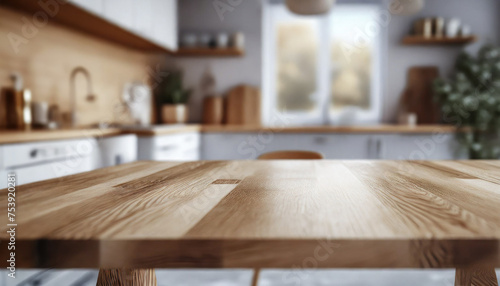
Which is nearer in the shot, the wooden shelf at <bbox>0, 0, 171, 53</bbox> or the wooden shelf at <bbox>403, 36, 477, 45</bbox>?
the wooden shelf at <bbox>0, 0, 171, 53</bbox>

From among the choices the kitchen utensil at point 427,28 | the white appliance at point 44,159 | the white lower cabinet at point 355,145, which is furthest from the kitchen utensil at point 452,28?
the white appliance at point 44,159

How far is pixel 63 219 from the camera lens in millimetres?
597

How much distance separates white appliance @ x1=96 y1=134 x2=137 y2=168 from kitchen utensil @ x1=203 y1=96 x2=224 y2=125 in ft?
5.25

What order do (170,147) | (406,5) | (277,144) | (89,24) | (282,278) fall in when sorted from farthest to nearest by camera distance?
1. (277,144)
2. (170,147)
3. (89,24)
4. (282,278)
5. (406,5)

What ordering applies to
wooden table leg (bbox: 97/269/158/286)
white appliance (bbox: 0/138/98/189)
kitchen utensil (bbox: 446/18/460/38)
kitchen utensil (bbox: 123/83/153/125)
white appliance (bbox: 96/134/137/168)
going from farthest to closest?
1. kitchen utensil (bbox: 446/18/460/38)
2. kitchen utensil (bbox: 123/83/153/125)
3. white appliance (bbox: 96/134/137/168)
4. white appliance (bbox: 0/138/98/189)
5. wooden table leg (bbox: 97/269/158/286)

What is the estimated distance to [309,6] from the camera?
6.42 ft

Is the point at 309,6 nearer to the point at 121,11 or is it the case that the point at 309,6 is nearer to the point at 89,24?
the point at 121,11

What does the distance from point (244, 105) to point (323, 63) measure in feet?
3.44

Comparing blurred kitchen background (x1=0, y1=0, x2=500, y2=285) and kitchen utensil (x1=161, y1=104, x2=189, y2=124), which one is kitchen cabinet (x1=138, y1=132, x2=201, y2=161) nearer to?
blurred kitchen background (x1=0, y1=0, x2=500, y2=285)

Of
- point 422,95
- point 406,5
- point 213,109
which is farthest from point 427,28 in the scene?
point 213,109

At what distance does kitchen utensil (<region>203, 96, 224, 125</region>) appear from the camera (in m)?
4.35

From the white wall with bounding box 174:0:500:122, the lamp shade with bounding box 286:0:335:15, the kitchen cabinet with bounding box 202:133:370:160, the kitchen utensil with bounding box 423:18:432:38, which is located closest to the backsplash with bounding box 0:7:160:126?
the white wall with bounding box 174:0:500:122

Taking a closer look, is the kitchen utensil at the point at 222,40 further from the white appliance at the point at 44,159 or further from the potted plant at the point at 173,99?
the white appliance at the point at 44,159

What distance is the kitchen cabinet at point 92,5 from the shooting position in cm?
231
